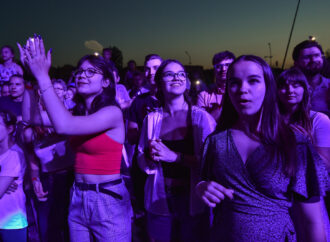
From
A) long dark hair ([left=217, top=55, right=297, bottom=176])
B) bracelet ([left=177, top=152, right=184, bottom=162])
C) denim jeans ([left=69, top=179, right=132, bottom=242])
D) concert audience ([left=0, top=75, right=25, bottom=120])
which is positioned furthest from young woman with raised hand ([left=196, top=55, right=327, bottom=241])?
concert audience ([left=0, top=75, right=25, bottom=120])

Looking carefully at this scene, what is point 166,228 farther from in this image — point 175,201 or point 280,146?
point 280,146

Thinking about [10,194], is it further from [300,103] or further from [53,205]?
[300,103]

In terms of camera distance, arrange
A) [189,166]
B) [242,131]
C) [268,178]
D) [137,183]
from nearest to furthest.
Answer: [268,178]
[242,131]
[189,166]
[137,183]

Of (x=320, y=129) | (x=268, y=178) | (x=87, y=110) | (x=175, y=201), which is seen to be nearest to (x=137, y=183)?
(x=175, y=201)

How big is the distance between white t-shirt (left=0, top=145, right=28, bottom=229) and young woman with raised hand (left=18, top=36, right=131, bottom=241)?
30.2 inches

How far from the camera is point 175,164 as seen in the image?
7.07 feet

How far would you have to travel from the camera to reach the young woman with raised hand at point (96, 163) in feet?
5.66

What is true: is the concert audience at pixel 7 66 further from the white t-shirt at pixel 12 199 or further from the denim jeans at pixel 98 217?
the denim jeans at pixel 98 217

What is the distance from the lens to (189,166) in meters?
2.06

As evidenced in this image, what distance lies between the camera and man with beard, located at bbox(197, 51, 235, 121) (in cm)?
323

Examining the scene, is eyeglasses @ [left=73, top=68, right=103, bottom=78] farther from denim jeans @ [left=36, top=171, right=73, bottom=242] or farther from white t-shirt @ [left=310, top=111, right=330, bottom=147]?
white t-shirt @ [left=310, top=111, right=330, bottom=147]

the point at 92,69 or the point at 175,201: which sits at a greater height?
the point at 92,69

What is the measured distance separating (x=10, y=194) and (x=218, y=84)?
2604 millimetres

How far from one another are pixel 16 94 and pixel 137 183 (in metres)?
2.58
